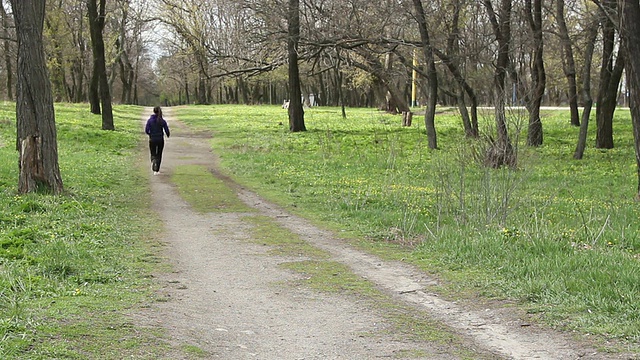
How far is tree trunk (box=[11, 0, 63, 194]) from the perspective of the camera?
44.6 feet

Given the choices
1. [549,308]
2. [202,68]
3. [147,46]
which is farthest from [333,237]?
[147,46]

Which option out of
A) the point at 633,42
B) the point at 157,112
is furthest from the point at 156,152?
the point at 633,42

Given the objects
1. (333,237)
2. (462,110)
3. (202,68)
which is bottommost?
(333,237)

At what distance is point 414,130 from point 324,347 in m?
27.6

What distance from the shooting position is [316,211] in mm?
13555

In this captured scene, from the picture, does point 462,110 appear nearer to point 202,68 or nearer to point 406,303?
point 202,68

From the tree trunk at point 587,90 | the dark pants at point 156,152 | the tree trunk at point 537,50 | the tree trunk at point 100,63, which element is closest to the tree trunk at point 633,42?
the tree trunk at point 537,50

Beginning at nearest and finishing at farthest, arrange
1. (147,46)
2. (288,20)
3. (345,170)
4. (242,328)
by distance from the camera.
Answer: (242,328) → (345,170) → (288,20) → (147,46)

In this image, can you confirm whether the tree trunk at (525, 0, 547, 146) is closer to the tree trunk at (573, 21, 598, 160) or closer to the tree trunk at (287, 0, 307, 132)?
the tree trunk at (573, 21, 598, 160)

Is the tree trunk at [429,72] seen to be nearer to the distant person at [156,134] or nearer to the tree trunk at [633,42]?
the tree trunk at [633,42]

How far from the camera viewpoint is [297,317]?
22.5 ft

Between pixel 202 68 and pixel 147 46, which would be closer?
pixel 202 68

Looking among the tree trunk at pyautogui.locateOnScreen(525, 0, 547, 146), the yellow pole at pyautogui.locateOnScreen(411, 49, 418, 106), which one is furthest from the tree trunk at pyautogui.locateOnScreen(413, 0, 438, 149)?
the yellow pole at pyautogui.locateOnScreen(411, 49, 418, 106)

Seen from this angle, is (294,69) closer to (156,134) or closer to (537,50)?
(537,50)
